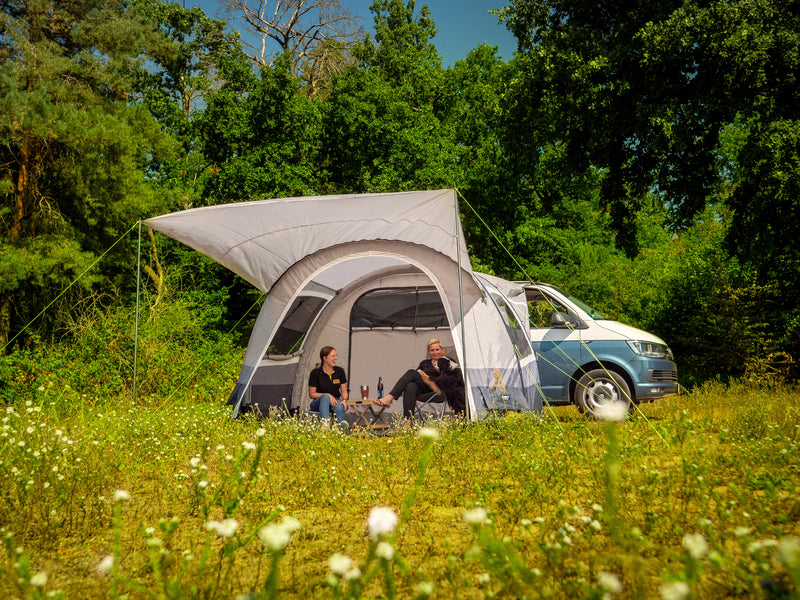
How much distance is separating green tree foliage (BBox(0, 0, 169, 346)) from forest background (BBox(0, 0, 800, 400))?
0.19 feet

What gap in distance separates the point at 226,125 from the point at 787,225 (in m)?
16.4

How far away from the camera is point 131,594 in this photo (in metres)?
2.60

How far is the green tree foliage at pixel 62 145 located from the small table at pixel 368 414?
963cm

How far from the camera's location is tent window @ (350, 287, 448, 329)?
941 centimetres

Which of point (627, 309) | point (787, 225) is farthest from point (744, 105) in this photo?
point (627, 309)

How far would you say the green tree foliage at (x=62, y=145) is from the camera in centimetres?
1379

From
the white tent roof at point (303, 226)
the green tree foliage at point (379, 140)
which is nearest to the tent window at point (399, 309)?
the white tent roof at point (303, 226)

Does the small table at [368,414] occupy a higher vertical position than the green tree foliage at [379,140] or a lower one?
lower

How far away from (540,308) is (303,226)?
13.5 feet

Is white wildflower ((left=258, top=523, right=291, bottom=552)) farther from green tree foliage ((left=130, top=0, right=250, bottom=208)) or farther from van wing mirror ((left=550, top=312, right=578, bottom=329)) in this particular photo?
green tree foliage ((left=130, top=0, right=250, bottom=208))

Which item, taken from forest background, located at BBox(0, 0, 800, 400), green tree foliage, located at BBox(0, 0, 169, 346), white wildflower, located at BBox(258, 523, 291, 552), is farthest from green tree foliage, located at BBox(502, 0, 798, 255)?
white wildflower, located at BBox(258, 523, 291, 552)

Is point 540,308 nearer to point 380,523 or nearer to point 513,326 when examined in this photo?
point 513,326

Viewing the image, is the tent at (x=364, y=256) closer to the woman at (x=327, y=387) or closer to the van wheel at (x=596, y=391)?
the woman at (x=327, y=387)

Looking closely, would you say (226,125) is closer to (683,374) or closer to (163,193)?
(163,193)
